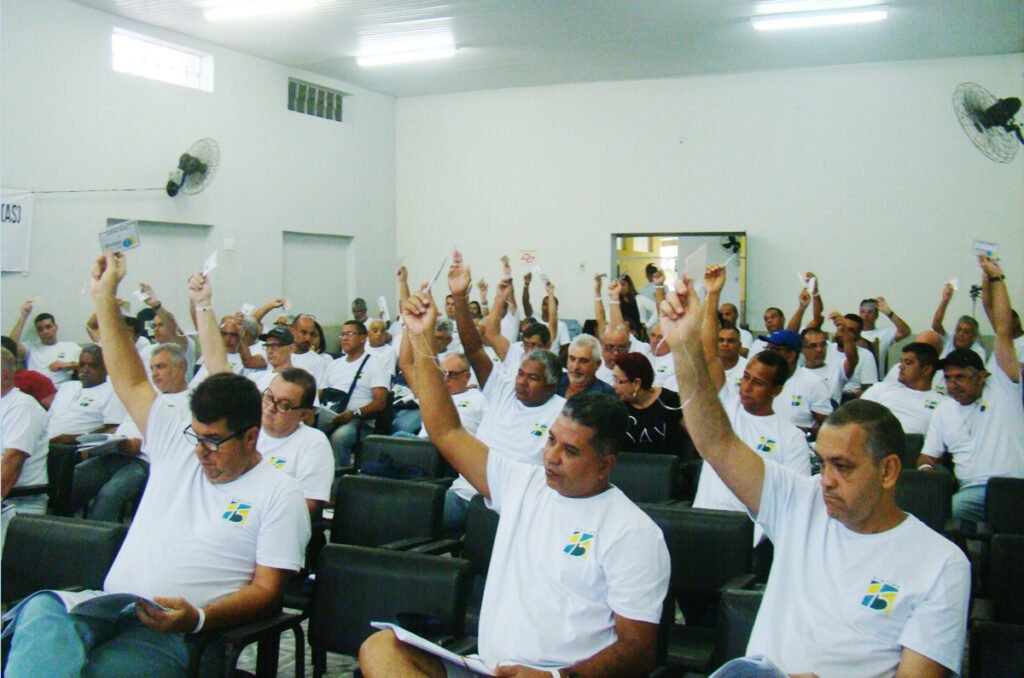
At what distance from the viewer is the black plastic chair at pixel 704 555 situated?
2947 millimetres

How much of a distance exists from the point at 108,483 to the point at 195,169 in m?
5.81

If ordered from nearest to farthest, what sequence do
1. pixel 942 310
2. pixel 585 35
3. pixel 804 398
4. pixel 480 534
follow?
pixel 480 534 → pixel 804 398 → pixel 942 310 → pixel 585 35

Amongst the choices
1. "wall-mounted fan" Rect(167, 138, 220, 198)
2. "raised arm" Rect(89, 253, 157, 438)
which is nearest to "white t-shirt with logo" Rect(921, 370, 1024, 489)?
"raised arm" Rect(89, 253, 157, 438)

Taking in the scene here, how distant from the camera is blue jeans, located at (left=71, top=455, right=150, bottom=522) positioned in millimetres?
4625


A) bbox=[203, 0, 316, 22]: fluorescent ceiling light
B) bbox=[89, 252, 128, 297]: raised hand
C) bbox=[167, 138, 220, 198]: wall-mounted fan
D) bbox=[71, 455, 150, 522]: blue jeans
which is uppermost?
bbox=[203, 0, 316, 22]: fluorescent ceiling light

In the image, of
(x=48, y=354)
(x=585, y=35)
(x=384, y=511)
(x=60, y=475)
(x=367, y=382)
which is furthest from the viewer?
(x=585, y=35)

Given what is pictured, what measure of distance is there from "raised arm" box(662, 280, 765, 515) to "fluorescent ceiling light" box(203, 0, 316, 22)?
779 centimetres

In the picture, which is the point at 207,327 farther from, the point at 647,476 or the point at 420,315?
the point at 647,476

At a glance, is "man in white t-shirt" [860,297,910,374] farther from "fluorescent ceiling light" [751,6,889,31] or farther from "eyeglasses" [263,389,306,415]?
"eyeglasses" [263,389,306,415]

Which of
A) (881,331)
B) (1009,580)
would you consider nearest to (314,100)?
(881,331)

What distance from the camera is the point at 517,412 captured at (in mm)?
4371

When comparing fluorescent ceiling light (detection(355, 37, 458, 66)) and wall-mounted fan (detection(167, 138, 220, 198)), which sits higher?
fluorescent ceiling light (detection(355, 37, 458, 66))

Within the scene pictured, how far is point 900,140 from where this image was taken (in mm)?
11047

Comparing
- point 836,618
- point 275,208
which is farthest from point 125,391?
point 275,208
